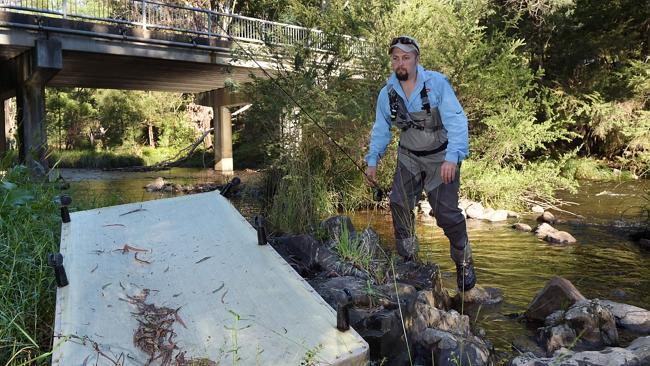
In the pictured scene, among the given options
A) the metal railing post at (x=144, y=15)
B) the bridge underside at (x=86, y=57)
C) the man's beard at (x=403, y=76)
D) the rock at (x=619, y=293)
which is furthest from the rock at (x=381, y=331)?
the metal railing post at (x=144, y=15)

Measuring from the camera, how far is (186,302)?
251 cm

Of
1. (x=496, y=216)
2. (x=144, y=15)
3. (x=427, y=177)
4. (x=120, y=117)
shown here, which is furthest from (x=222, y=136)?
(x=427, y=177)

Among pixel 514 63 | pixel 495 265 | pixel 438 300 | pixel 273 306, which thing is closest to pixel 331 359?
pixel 273 306

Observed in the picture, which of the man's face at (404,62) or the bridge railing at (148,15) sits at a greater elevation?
the bridge railing at (148,15)

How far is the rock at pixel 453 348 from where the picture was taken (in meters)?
2.52

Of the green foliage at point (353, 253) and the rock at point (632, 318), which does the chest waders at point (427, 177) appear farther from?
the rock at point (632, 318)

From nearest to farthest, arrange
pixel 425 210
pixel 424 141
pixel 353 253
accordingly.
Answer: pixel 424 141
pixel 353 253
pixel 425 210

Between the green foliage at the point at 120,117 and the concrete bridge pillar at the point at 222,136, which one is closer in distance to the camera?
the concrete bridge pillar at the point at 222,136

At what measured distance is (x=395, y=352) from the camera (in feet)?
9.19

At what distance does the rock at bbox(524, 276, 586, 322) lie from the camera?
3373mm

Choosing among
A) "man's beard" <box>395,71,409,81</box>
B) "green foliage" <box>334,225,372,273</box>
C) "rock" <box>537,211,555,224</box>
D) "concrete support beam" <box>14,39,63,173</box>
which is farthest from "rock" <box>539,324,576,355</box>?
"concrete support beam" <box>14,39,63,173</box>

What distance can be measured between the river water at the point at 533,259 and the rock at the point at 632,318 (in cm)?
51

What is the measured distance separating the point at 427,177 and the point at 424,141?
279mm

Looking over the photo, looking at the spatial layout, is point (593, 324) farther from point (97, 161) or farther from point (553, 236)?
point (97, 161)
